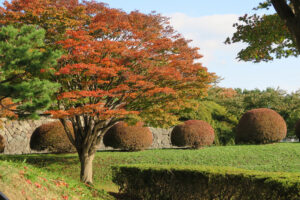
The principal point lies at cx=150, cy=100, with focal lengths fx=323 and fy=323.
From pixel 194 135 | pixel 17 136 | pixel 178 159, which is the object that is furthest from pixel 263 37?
pixel 17 136

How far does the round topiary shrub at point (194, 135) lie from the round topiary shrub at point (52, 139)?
19.8 feet

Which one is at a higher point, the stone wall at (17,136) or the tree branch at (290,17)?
the tree branch at (290,17)

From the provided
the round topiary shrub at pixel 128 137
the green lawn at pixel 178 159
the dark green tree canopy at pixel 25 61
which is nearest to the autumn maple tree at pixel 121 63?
the dark green tree canopy at pixel 25 61

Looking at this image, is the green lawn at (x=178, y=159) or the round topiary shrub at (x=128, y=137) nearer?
the green lawn at (x=178, y=159)

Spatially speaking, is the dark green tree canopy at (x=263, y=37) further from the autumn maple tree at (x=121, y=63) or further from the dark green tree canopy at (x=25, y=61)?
the dark green tree canopy at (x=25, y=61)

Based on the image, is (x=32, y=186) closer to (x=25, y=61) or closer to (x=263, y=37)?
(x=25, y=61)

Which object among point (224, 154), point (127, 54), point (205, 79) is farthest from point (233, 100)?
point (127, 54)

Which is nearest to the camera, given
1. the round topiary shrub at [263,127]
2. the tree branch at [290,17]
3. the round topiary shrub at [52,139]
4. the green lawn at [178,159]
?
the tree branch at [290,17]

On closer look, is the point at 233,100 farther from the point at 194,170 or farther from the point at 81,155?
the point at 194,170

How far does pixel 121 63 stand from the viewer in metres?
9.44

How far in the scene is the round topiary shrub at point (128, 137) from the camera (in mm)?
17047

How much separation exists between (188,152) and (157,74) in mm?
7585

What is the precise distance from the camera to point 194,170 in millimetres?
7652

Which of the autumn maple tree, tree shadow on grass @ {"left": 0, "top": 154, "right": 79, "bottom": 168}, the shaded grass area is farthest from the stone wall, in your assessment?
the shaded grass area
